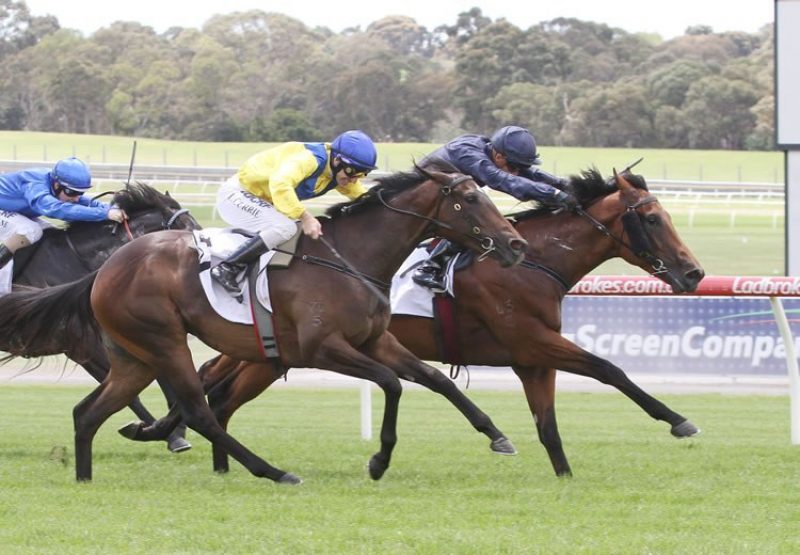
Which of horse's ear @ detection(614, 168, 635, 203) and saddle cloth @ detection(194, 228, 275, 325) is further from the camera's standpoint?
horse's ear @ detection(614, 168, 635, 203)

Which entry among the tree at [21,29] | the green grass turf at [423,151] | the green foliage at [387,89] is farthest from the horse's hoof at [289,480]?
the tree at [21,29]

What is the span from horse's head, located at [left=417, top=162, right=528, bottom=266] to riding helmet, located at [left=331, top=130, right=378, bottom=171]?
0.80 feet

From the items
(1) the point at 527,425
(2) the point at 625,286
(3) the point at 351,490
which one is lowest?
(1) the point at 527,425

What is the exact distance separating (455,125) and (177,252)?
38.8 metres

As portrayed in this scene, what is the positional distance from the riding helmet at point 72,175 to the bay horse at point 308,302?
1.71m

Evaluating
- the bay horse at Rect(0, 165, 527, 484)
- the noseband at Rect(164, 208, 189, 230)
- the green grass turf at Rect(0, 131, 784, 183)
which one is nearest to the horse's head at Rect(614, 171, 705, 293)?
the bay horse at Rect(0, 165, 527, 484)

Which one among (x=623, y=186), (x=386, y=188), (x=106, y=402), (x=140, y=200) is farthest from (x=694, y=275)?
(x=140, y=200)

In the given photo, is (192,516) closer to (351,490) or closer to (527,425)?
(351,490)

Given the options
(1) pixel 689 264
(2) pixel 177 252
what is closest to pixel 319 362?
(2) pixel 177 252

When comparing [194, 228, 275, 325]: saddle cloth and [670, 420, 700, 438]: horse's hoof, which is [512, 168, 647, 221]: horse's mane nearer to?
[670, 420, 700, 438]: horse's hoof

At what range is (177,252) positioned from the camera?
22.0 ft

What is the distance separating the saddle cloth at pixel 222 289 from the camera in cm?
652

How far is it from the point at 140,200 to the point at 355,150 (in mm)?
2202

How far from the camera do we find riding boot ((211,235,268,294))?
652cm
